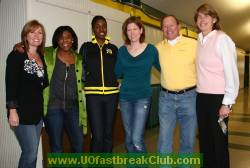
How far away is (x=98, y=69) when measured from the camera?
8.75 ft

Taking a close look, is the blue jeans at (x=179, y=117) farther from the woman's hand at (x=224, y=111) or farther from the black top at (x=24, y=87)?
the black top at (x=24, y=87)

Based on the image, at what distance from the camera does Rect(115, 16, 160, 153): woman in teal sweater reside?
8.41 ft

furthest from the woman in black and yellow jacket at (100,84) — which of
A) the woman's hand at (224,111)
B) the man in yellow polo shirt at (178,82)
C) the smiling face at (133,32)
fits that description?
the woman's hand at (224,111)

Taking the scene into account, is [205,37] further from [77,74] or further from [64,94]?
[64,94]

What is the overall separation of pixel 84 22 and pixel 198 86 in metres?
1.74

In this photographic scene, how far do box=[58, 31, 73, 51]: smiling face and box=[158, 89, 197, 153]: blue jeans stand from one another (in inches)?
37.5

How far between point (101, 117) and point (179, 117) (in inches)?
27.9

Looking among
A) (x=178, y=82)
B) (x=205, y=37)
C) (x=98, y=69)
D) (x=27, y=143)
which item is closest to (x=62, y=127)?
(x=27, y=143)

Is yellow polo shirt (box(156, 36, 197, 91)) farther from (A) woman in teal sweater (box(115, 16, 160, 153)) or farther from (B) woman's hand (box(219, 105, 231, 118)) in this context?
(B) woman's hand (box(219, 105, 231, 118))

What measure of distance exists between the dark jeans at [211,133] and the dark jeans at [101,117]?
785 mm

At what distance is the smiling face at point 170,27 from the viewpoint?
2529mm

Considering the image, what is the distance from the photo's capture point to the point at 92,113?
2646 mm

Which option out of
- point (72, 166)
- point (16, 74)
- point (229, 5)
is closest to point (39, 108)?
point (16, 74)

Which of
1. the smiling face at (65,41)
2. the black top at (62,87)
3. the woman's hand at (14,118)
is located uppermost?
the smiling face at (65,41)
